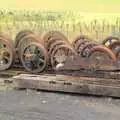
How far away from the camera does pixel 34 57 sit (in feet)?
30.0

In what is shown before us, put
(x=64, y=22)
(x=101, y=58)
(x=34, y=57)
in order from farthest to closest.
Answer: (x=64, y=22)
(x=34, y=57)
(x=101, y=58)

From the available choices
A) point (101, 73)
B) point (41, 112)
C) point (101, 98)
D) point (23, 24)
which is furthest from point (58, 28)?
point (41, 112)

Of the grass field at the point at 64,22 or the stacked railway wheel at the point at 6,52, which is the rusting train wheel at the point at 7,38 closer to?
the stacked railway wheel at the point at 6,52

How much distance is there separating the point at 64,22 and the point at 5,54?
141 centimetres

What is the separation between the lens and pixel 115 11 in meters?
9.23

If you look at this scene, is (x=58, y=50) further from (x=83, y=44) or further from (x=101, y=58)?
(x=101, y=58)

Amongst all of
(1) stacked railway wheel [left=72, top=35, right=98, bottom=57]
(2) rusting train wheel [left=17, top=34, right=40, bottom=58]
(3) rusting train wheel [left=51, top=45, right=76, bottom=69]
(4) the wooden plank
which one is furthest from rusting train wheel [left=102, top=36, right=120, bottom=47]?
(2) rusting train wheel [left=17, top=34, right=40, bottom=58]

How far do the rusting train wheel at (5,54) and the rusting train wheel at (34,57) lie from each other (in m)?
0.29

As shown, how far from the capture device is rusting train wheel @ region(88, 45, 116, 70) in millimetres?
8375

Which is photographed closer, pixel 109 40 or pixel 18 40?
pixel 109 40

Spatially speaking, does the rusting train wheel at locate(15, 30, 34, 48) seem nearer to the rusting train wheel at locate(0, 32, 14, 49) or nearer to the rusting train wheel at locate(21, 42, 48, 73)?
the rusting train wheel at locate(0, 32, 14, 49)

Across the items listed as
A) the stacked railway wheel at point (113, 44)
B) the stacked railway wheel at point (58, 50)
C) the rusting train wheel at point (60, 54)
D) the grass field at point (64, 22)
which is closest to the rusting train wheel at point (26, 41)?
the stacked railway wheel at point (58, 50)

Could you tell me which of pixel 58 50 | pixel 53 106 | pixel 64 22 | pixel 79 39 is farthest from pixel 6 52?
pixel 53 106

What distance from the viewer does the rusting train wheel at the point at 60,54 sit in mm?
8969
